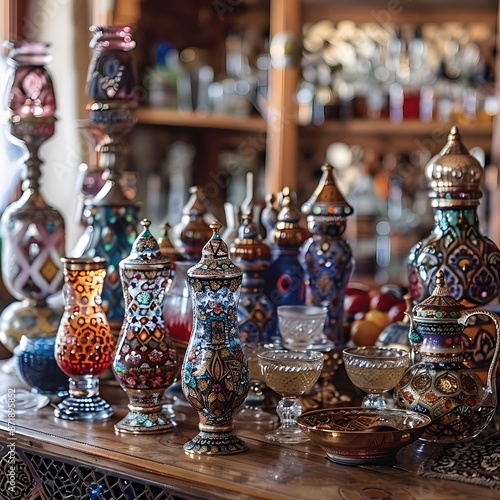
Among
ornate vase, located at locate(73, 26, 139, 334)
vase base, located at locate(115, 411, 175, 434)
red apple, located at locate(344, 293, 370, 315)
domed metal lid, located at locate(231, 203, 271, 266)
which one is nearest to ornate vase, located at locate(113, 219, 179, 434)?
vase base, located at locate(115, 411, 175, 434)

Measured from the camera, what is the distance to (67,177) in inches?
130

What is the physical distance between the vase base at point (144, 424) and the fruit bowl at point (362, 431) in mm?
234

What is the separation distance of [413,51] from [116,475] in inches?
98.8

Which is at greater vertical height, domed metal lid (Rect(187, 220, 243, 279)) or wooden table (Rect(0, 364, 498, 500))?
domed metal lid (Rect(187, 220, 243, 279))

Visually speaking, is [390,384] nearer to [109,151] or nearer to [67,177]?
[109,151]

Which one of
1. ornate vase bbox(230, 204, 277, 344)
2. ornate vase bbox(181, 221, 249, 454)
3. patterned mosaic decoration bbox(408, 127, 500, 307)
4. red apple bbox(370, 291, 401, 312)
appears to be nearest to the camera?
ornate vase bbox(181, 221, 249, 454)

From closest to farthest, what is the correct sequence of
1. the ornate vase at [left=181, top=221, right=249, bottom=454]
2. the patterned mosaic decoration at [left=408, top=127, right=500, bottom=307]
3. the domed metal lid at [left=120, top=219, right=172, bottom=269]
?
the ornate vase at [left=181, top=221, right=249, bottom=454] < the domed metal lid at [left=120, top=219, right=172, bottom=269] < the patterned mosaic decoration at [left=408, top=127, right=500, bottom=307]

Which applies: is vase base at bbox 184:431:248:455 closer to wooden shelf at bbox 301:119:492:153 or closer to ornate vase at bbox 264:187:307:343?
ornate vase at bbox 264:187:307:343

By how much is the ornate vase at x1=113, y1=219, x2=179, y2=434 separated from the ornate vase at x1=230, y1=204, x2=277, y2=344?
202mm

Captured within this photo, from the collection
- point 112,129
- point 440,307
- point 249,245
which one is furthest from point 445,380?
point 112,129

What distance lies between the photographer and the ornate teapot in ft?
4.63

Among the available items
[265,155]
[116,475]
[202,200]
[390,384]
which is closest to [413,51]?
[265,155]

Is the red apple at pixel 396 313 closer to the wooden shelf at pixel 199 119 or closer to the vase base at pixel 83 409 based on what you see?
the vase base at pixel 83 409

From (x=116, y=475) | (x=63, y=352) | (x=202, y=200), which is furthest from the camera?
(x=202, y=200)
